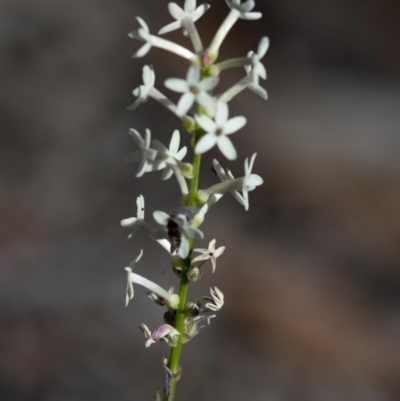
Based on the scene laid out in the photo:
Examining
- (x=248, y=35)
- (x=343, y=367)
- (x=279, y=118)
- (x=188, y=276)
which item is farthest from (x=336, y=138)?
(x=188, y=276)

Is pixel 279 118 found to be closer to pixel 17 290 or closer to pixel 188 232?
pixel 17 290

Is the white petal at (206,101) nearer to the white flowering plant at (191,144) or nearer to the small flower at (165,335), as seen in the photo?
the white flowering plant at (191,144)

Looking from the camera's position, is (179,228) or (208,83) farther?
(179,228)

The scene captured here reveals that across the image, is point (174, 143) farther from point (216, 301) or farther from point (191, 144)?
point (216, 301)

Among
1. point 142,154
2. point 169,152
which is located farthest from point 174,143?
point 142,154

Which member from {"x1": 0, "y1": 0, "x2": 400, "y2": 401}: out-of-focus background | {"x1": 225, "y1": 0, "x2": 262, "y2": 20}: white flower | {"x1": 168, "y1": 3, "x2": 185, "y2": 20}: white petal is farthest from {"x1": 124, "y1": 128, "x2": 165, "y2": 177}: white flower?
{"x1": 0, "y1": 0, "x2": 400, "y2": 401}: out-of-focus background

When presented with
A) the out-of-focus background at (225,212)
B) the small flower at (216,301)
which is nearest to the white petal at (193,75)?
the small flower at (216,301)
